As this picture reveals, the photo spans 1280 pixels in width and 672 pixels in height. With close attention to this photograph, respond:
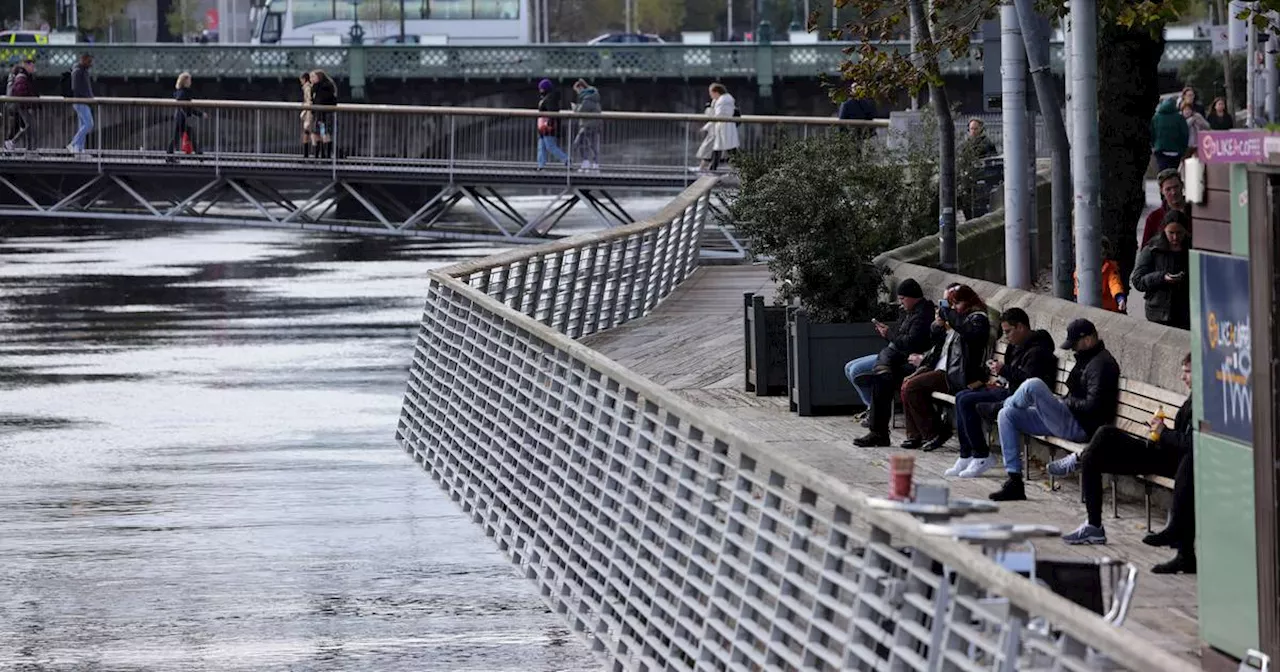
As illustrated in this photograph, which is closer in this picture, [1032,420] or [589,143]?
[1032,420]

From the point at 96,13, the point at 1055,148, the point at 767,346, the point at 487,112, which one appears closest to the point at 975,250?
the point at 767,346

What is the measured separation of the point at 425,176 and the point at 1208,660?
1359 inches

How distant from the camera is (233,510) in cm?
1903

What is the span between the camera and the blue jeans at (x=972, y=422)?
1462 cm

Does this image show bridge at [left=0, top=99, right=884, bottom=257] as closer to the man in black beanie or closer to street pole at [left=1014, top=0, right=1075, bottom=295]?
street pole at [left=1014, top=0, right=1075, bottom=295]

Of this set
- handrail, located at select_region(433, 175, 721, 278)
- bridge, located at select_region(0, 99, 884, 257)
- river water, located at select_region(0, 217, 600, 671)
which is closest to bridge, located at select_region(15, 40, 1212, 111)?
bridge, located at select_region(0, 99, 884, 257)

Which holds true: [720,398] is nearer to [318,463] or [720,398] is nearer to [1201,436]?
[318,463]

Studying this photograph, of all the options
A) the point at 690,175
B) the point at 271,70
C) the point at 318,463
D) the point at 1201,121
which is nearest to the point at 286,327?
the point at 690,175

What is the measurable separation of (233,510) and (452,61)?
5845 cm

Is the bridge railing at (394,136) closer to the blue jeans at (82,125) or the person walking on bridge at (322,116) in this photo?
the person walking on bridge at (322,116)

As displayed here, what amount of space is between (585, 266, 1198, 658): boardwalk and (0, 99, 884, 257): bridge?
1023cm

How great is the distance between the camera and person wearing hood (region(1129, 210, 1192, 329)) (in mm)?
15398

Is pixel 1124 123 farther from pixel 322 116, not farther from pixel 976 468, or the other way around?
pixel 322 116

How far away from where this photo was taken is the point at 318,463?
2216 cm
